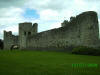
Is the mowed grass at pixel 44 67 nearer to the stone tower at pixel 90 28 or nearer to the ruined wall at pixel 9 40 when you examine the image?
the stone tower at pixel 90 28

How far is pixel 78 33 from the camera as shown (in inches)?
889

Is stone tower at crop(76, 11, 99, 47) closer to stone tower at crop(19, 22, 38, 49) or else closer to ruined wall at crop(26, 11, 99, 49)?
ruined wall at crop(26, 11, 99, 49)

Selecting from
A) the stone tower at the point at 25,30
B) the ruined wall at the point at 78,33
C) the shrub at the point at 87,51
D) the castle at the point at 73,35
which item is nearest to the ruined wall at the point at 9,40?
the stone tower at the point at 25,30

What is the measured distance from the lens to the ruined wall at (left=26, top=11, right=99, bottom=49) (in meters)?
21.4

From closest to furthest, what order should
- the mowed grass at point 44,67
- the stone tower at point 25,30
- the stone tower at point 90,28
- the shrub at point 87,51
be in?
the mowed grass at point 44,67, the shrub at point 87,51, the stone tower at point 90,28, the stone tower at point 25,30

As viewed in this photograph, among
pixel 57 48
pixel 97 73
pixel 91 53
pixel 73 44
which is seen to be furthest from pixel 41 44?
pixel 97 73

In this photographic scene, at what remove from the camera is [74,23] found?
23.0 m

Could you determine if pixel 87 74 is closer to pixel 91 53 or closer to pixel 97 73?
pixel 97 73

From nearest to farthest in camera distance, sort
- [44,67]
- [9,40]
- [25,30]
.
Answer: [44,67], [25,30], [9,40]

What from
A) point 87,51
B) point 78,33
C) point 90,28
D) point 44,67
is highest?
point 90,28

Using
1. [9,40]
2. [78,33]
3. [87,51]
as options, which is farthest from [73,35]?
[9,40]

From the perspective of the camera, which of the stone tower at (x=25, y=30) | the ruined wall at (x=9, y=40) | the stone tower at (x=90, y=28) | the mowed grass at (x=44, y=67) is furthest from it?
the ruined wall at (x=9, y=40)

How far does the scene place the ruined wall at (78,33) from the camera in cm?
2141

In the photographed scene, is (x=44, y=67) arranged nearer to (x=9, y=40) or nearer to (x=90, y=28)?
(x=90, y=28)
